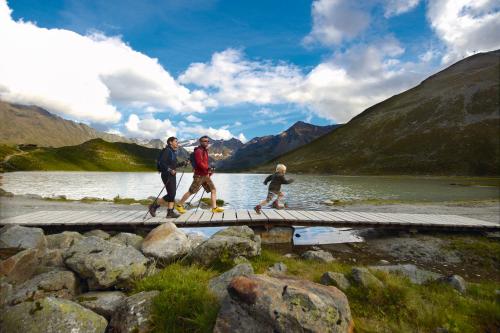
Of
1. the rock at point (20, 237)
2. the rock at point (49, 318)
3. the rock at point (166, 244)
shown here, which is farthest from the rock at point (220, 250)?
the rock at point (20, 237)

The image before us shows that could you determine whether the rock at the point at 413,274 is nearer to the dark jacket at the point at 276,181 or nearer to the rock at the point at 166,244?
the rock at the point at 166,244

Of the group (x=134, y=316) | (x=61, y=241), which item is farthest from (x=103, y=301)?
(x=61, y=241)

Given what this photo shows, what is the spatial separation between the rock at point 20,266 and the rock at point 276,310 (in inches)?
196

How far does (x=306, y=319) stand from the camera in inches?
193

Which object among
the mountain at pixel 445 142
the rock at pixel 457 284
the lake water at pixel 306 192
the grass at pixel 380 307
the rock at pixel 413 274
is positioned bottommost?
the lake water at pixel 306 192

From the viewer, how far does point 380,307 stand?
6812 millimetres

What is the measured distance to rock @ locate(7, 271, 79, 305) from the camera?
597 cm

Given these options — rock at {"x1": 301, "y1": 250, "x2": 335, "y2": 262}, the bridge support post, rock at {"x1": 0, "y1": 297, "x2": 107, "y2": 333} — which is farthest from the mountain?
rock at {"x1": 0, "y1": 297, "x2": 107, "y2": 333}

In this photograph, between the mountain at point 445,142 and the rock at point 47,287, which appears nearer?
the rock at point 47,287

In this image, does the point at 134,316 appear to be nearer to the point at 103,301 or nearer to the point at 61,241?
the point at 103,301

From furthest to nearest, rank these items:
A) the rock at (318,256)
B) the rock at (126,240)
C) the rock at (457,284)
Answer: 1. the rock at (318,256)
2. the rock at (126,240)
3. the rock at (457,284)

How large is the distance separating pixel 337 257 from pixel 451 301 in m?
6.54

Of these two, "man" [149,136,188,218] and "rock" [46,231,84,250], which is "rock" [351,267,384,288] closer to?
"rock" [46,231,84,250]

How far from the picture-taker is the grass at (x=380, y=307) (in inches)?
227
